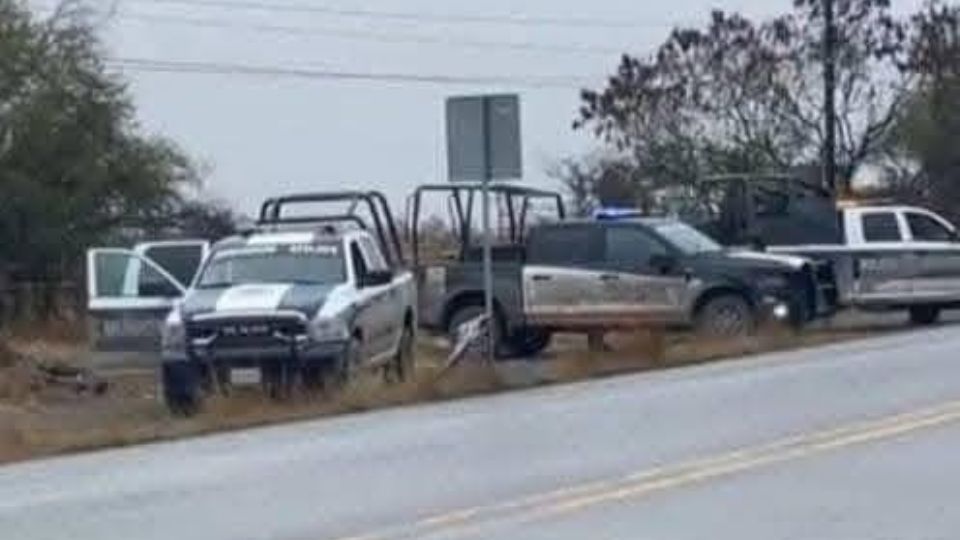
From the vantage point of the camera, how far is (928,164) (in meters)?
66.7

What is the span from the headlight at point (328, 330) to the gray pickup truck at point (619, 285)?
8908 mm

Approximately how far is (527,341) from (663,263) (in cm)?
255

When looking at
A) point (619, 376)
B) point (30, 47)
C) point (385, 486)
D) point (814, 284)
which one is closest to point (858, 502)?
point (385, 486)

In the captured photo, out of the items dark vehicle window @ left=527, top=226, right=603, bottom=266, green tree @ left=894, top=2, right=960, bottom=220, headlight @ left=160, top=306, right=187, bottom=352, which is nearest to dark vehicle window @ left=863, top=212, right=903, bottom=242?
dark vehicle window @ left=527, top=226, right=603, bottom=266

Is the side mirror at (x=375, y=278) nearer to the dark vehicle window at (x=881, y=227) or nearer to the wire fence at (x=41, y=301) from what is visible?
the dark vehicle window at (x=881, y=227)

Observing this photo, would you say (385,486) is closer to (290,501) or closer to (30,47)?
(290,501)

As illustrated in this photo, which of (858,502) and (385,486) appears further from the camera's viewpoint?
(385,486)

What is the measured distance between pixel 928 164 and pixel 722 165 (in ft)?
17.3

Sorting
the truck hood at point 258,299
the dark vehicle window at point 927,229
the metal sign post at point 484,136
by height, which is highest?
the metal sign post at point 484,136

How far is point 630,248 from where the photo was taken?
3544 cm

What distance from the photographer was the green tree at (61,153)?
54.2 m

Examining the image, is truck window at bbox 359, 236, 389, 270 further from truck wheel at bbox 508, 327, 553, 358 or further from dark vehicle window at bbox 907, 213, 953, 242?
dark vehicle window at bbox 907, 213, 953, 242

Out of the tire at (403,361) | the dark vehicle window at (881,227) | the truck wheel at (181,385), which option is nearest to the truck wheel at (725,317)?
the dark vehicle window at (881,227)

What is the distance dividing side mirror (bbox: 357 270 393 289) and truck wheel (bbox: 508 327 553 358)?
23.8ft
